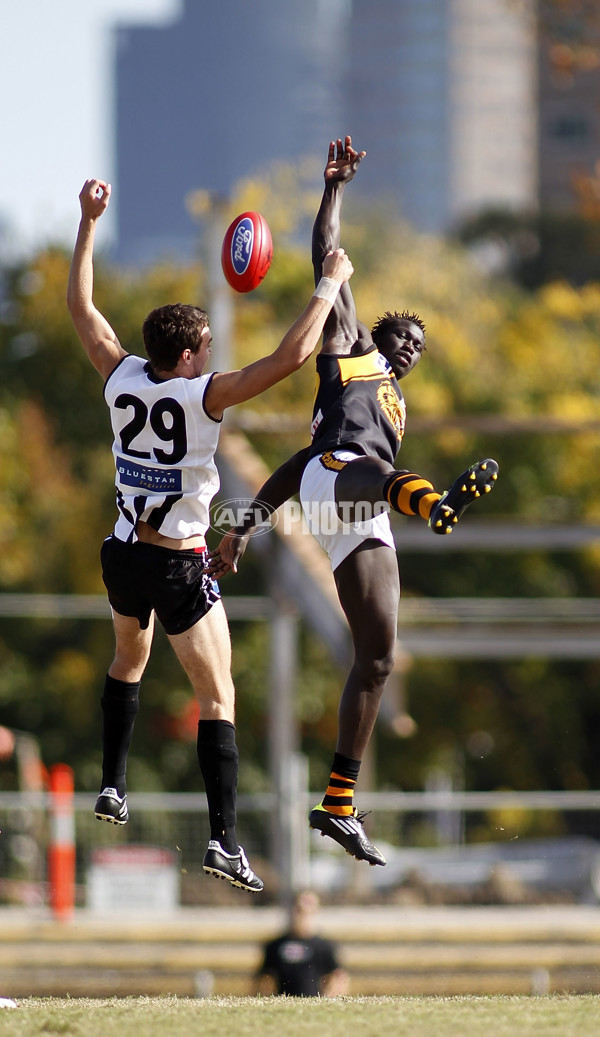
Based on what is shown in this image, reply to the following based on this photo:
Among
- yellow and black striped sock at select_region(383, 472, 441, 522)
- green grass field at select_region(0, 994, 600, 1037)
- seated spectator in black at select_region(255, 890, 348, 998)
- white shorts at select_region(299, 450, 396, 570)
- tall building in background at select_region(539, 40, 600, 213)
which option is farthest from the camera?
tall building in background at select_region(539, 40, 600, 213)

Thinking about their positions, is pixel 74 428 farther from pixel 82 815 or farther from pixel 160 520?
pixel 160 520

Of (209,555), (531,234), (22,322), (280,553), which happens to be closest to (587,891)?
(280,553)

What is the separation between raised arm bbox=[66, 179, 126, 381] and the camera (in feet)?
18.5

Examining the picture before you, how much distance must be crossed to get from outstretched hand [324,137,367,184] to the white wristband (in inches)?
25.7

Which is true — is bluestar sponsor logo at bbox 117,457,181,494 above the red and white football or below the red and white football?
below

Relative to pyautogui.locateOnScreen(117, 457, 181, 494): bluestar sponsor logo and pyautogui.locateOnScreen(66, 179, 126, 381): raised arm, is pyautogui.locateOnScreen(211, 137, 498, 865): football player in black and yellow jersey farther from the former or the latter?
pyautogui.locateOnScreen(66, 179, 126, 381): raised arm

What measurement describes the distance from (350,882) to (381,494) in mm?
8764

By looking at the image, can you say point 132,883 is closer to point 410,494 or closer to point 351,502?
point 351,502

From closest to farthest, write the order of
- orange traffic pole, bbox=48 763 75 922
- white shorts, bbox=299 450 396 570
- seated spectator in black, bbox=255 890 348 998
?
white shorts, bbox=299 450 396 570 → seated spectator in black, bbox=255 890 348 998 → orange traffic pole, bbox=48 763 75 922

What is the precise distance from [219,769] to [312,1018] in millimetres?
1017

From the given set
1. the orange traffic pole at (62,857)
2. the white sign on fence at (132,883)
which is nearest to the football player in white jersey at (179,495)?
the orange traffic pole at (62,857)

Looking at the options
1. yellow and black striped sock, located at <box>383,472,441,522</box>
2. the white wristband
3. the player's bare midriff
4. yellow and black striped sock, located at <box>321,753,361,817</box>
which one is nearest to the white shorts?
yellow and black striped sock, located at <box>383,472,441,522</box>

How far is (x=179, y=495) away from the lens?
17.9ft

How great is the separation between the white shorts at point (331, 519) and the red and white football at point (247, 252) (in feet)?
2.74
